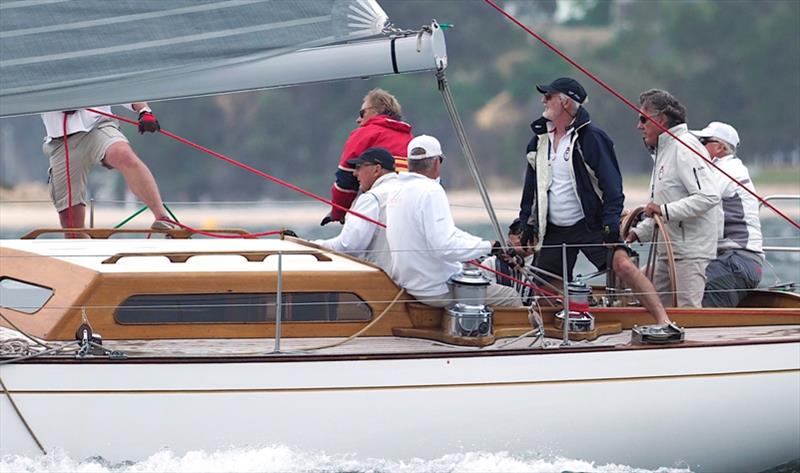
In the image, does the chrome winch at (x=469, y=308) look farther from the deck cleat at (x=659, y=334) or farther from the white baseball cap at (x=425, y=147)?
the deck cleat at (x=659, y=334)

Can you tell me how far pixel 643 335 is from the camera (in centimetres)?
662

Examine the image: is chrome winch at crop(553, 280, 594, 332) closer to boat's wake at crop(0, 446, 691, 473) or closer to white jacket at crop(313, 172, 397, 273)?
boat's wake at crop(0, 446, 691, 473)

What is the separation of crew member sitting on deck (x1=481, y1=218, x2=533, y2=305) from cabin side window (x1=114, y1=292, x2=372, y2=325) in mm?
743

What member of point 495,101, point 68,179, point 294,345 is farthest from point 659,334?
point 495,101

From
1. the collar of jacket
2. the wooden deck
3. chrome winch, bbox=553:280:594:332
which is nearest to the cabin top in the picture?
the wooden deck

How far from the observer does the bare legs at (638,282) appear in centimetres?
685

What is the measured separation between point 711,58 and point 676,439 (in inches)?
1860

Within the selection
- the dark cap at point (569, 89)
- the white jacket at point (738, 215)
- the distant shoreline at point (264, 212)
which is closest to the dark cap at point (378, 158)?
the dark cap at point (569, 89)

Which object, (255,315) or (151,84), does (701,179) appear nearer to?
(255,315)

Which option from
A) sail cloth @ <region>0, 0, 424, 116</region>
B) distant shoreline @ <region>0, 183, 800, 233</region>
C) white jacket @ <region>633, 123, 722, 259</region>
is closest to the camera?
sail cloth @ <region>0, 0, 424, 116</region>

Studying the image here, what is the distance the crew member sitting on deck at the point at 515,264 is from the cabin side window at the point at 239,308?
0.74 metres

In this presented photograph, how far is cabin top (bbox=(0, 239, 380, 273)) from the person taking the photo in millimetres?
6707

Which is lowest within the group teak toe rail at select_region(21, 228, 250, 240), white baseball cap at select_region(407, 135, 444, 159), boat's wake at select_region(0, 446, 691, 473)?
boat's wake at select_region(0, 446, 691, 473)

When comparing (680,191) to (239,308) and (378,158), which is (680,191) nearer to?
(378,158)
